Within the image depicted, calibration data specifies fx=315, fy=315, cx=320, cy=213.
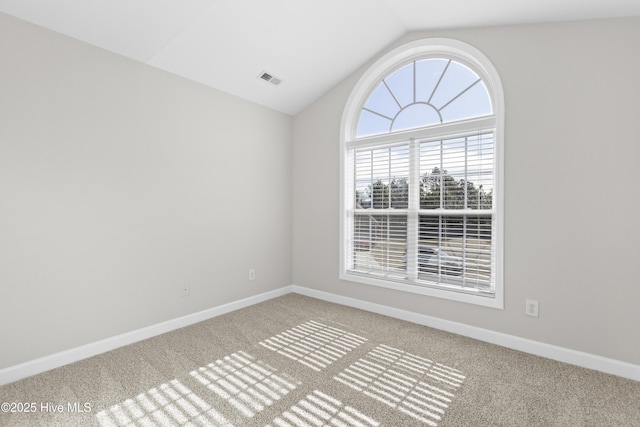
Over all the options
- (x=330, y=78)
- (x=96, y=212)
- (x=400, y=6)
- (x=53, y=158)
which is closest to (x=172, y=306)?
(x=96, y=212)

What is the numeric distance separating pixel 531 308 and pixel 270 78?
314 centimetres

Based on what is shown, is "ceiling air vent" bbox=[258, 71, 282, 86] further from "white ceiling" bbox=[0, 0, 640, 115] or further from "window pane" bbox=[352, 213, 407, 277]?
"window pane" bbox=[352, 213, 407, 277]

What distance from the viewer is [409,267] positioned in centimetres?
321

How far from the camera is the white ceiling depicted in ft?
7.02

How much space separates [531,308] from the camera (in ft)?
8.14

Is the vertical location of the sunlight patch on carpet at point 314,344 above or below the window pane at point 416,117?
below

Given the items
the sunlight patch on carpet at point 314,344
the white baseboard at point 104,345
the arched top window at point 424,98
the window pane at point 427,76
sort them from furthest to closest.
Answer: the window pane at point 427,76 < the arched top window at point 424,98 < the sunlight patch on carpet at point 314,344 < the white baseboard at point 104,345

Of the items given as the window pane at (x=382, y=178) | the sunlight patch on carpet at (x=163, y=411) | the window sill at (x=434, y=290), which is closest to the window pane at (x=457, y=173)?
the window pane at (x=382, y=178)

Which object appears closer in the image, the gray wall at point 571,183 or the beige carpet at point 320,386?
the beige carpet at point 320,386

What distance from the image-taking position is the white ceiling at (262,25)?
214cm

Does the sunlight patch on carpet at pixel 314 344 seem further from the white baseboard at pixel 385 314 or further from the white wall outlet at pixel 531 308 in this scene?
the white wall outlet at pixel 531 308

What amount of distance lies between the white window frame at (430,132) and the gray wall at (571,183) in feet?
0.19

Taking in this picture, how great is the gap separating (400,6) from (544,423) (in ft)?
9.99

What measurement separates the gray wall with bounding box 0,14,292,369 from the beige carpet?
16.0 inches
